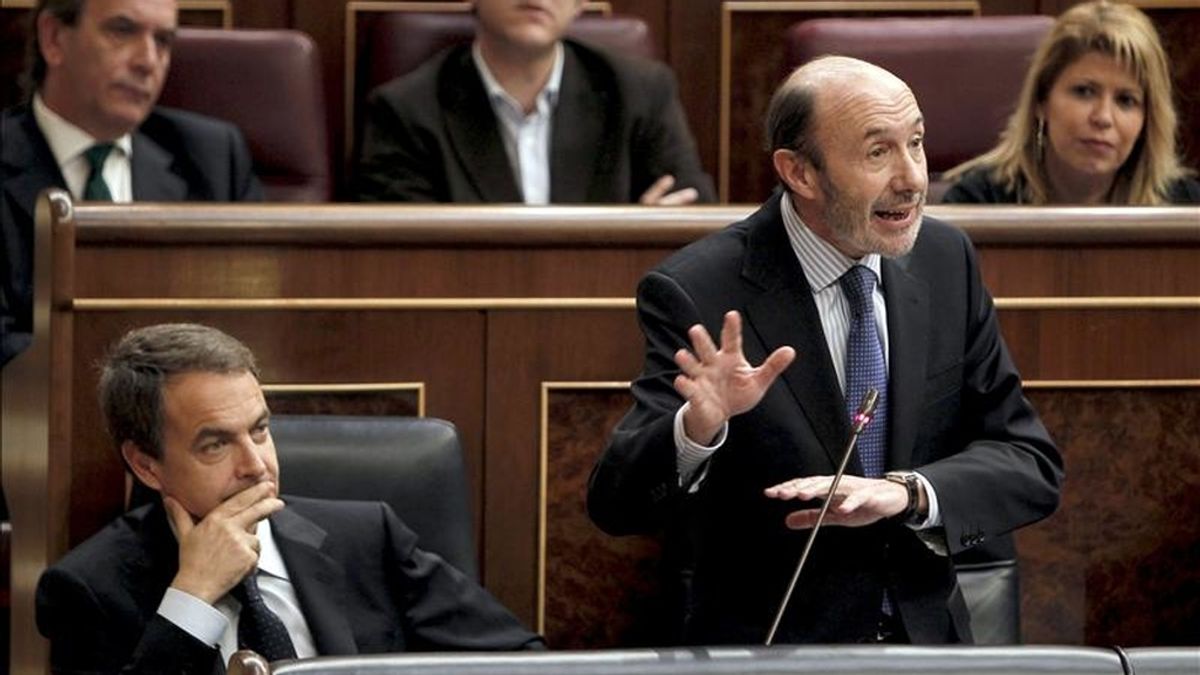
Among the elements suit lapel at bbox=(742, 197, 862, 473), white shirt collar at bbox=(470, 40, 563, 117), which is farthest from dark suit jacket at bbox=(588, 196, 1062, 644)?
white shirt collar at bbox=(470, 40, 563, 117)

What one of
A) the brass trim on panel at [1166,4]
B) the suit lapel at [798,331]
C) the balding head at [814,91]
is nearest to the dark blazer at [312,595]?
the suit lapel at [798,331]

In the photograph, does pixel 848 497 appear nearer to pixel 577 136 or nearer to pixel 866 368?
pixel 866 368

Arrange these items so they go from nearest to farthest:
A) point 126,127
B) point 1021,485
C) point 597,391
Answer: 1. point 1021,485
2. point 597,391
3. point 126,127

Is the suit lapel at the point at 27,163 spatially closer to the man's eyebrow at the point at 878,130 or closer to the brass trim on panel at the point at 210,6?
the brass trim on panel at the point at 210,6

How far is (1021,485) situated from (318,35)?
1.38 m

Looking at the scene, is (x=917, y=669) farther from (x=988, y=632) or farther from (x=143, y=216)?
(x=143, y=216)

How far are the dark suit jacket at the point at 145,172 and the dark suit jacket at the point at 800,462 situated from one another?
0.72 meters

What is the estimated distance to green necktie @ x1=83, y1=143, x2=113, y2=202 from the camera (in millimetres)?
2113

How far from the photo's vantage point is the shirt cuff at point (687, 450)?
4.48 feet

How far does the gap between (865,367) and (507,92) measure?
910 mm

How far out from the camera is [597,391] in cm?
181

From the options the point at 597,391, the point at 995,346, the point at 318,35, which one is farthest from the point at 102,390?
the point at 318,35

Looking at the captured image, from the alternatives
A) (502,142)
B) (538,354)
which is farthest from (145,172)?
(538,354)

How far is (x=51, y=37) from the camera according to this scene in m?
2.24
